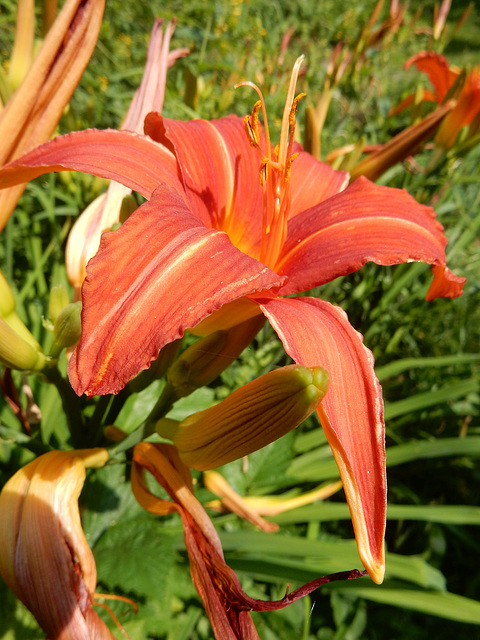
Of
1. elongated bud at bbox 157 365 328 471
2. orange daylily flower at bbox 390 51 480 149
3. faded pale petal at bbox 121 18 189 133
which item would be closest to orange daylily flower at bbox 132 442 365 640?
elongated bud at bbox 157 365 328 471

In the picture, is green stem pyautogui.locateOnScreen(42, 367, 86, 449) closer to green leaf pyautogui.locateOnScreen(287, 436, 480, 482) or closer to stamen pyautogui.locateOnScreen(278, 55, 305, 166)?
stamen pyautogui.locateOnScreen(278, 55, 305, 166)

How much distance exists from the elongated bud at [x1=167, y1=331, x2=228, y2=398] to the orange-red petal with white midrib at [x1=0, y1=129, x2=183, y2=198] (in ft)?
0.57

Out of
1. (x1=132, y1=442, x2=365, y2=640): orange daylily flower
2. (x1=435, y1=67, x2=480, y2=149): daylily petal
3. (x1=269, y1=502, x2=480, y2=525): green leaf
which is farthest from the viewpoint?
(x1=435, y1=67, x2=480, y2=149): daylily petal

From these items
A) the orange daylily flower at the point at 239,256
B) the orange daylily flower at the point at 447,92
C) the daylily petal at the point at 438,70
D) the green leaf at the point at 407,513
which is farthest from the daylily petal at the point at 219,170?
the daylily petal at the point at 438,70

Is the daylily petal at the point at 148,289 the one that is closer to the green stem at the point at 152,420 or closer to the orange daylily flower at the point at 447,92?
the green stem at the point at 152,420

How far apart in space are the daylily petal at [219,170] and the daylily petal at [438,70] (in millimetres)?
794

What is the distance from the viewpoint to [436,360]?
3.65 feet

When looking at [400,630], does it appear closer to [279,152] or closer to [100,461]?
[100,461]

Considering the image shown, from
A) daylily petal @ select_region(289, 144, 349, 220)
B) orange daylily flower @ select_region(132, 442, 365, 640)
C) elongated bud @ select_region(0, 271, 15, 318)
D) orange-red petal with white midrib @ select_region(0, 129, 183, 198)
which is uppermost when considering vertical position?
orange-red petal with white midrib @ select_region(0, 129, 183, 198)

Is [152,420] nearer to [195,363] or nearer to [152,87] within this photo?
[195,363]

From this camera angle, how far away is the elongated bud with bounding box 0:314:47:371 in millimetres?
511

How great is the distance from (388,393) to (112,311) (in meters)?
1.33

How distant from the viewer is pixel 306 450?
1186mm

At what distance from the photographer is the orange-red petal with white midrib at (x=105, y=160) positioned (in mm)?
481
